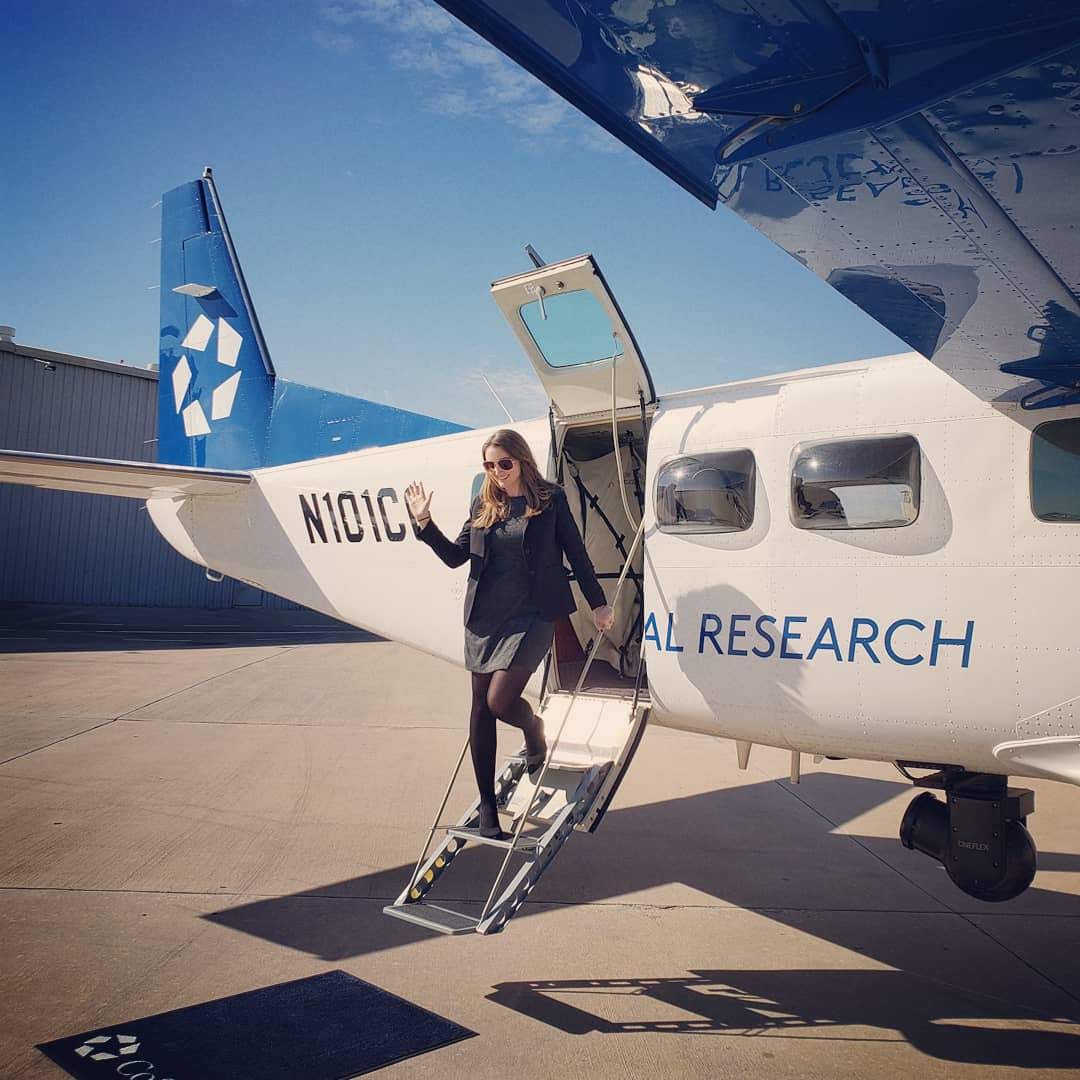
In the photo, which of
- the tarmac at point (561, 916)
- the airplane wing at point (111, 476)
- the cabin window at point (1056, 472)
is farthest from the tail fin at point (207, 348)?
the cabin window at point (1056, 472)

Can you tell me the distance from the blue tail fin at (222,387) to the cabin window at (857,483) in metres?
4.23

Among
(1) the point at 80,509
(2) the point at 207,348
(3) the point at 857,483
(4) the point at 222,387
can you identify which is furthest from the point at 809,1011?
(1) the point at 80,509

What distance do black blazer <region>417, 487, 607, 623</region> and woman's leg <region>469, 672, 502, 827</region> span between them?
0.37 meters

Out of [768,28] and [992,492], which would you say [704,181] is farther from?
[992,492]

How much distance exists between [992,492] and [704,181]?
219cm

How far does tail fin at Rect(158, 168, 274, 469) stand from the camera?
8133 mm

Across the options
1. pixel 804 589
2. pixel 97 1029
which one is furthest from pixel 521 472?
pixel 97 1029

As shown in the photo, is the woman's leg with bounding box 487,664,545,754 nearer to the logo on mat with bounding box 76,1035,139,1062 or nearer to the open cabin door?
the open cabin door

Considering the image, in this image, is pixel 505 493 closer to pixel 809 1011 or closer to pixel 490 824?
pixel 490 824

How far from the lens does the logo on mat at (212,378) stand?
8281 millimetres

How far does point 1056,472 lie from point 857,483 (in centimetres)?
79

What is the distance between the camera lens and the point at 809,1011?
3.57 meters

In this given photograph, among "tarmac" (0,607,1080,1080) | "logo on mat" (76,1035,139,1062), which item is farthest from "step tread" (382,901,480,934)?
"logo on mat" (76,1035,139,1062)

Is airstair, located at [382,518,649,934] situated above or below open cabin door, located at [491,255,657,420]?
below
